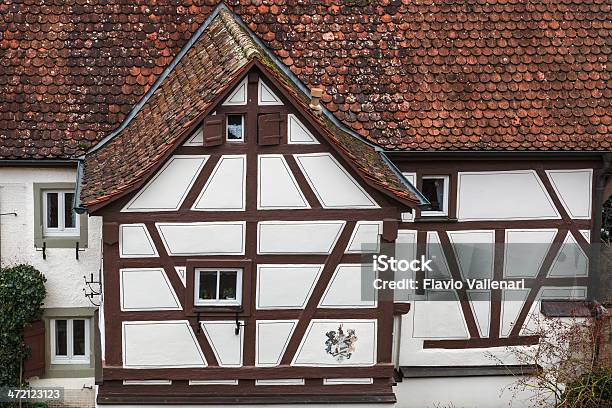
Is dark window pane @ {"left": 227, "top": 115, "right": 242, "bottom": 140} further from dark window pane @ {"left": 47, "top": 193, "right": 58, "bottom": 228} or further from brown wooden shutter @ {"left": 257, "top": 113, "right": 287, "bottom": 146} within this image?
dark window pane @ {"left": 47, "top": 193, "right": 58, "bottom": 228}

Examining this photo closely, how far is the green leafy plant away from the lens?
17469 millimetres

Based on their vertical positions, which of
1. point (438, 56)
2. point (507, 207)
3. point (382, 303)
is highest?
point (438, 56)

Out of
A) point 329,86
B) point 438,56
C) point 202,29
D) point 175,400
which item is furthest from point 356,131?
point 175,400

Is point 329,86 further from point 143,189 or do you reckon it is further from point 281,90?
point 143,189

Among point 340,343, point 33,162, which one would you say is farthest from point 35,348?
point 340,343

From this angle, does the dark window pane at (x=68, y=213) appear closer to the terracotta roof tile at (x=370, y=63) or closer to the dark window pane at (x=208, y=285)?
the terracotta roof tile at (x=370, y=63)

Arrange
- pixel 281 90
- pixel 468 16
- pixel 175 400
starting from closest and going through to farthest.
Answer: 1. pixel 281 90
2. pixel 175 400
3. pixel 468 16

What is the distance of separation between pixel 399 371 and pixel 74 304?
216 inches

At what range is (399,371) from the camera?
18.3 meters

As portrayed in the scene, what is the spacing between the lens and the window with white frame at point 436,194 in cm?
1816

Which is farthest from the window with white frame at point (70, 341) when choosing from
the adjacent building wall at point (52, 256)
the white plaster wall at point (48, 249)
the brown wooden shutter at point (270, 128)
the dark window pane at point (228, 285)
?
the brown wooden shutter at point (270, 128)

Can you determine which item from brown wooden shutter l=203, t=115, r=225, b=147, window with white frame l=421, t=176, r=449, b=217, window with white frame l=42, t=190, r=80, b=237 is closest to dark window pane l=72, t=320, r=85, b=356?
window with white frame l=42, t=190, r=80, b=237

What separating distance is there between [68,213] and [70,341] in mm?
2166

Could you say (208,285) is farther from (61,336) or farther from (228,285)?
(61,336)
